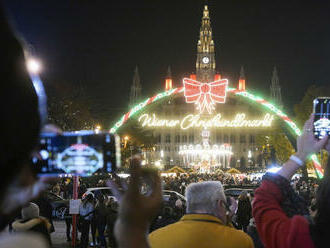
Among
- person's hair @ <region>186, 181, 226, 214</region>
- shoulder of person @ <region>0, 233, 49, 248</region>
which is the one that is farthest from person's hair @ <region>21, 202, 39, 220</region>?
shoulder of person @ <region>0, 233, 49, 248</region>

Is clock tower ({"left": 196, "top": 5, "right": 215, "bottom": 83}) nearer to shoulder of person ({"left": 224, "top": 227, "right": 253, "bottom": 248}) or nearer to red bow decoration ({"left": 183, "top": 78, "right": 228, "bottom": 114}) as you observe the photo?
red bow decoration ({"left": 183, "top": 78, "right": 228, "bottom": 114})

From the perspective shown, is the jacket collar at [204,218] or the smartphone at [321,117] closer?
the smartphone at [321,117]

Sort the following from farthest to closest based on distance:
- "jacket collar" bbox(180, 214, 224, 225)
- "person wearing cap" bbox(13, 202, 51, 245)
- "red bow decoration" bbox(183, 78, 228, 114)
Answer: "red bow decoration" bbox(183, 78, 228, 114), "person wearing cap" bbox(13, 202, 51, 245), "jacket collar" bbox(180, 214, 224, 225)

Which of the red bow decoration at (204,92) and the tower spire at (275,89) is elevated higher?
the tower spire at (275,89)

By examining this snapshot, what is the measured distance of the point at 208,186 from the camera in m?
3.43

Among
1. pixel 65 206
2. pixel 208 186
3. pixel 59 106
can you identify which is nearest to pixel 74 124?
pixel 59 106

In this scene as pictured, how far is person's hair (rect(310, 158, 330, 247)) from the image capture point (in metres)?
1.97

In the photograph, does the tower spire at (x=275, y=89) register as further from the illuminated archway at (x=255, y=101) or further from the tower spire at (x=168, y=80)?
the illuminated archway at (x=255, y=101)

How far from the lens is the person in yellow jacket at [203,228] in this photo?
10.0 feet

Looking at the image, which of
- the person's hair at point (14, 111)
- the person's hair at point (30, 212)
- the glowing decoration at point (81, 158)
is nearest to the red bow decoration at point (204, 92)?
the person's hair at point (30, 212)

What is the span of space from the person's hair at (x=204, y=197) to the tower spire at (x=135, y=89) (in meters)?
148

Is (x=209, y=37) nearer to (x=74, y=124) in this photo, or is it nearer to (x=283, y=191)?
(x=74, y=124)

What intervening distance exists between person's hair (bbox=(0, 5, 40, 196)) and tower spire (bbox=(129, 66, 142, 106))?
15030cm

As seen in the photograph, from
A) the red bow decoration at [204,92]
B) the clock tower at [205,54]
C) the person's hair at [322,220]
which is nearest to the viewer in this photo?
the person's hair at [322,220]
